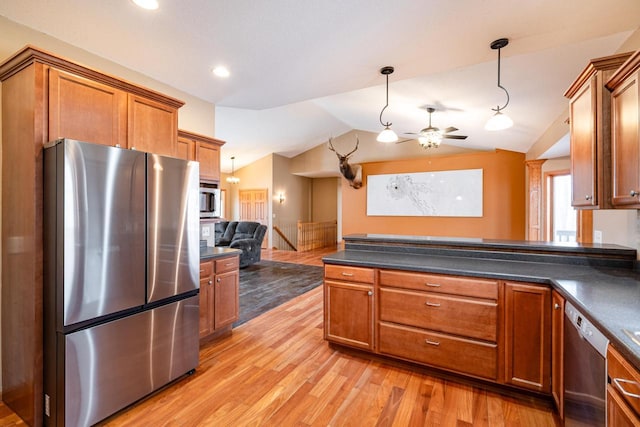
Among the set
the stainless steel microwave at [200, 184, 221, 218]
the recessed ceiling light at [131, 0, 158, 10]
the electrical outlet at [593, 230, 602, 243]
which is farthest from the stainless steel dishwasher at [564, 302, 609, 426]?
the stainless steel microwave at [200, 184, 221, 218]

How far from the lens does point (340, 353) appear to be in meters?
2.69

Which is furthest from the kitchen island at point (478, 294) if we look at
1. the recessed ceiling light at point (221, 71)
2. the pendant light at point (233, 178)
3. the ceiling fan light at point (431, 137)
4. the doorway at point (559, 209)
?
the pendant light at point (233, 178)

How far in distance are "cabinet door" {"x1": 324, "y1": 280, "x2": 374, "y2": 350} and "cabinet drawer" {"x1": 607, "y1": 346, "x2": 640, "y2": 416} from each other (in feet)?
4.97

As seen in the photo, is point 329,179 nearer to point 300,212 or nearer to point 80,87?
point 300,212

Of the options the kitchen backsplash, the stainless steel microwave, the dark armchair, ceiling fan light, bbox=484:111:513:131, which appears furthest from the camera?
the dark armchair

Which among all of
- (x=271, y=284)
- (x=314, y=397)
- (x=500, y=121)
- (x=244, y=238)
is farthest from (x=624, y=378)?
(x=244, y=238)

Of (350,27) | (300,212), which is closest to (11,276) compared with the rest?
(350,27)

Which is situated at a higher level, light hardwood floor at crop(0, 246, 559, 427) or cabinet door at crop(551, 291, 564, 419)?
cabinet door at crop(551, 291, 564, 419)

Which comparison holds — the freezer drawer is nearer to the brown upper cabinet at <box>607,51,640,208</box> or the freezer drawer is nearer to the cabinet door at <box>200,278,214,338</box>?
the cabinet door at <box>200,278,214,338</box>

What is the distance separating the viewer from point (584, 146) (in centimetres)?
192

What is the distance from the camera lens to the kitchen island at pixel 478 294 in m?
1.88

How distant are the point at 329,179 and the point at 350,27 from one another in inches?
392

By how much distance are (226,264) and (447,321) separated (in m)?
2.07

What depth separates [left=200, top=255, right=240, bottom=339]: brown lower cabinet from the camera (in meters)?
2.71
